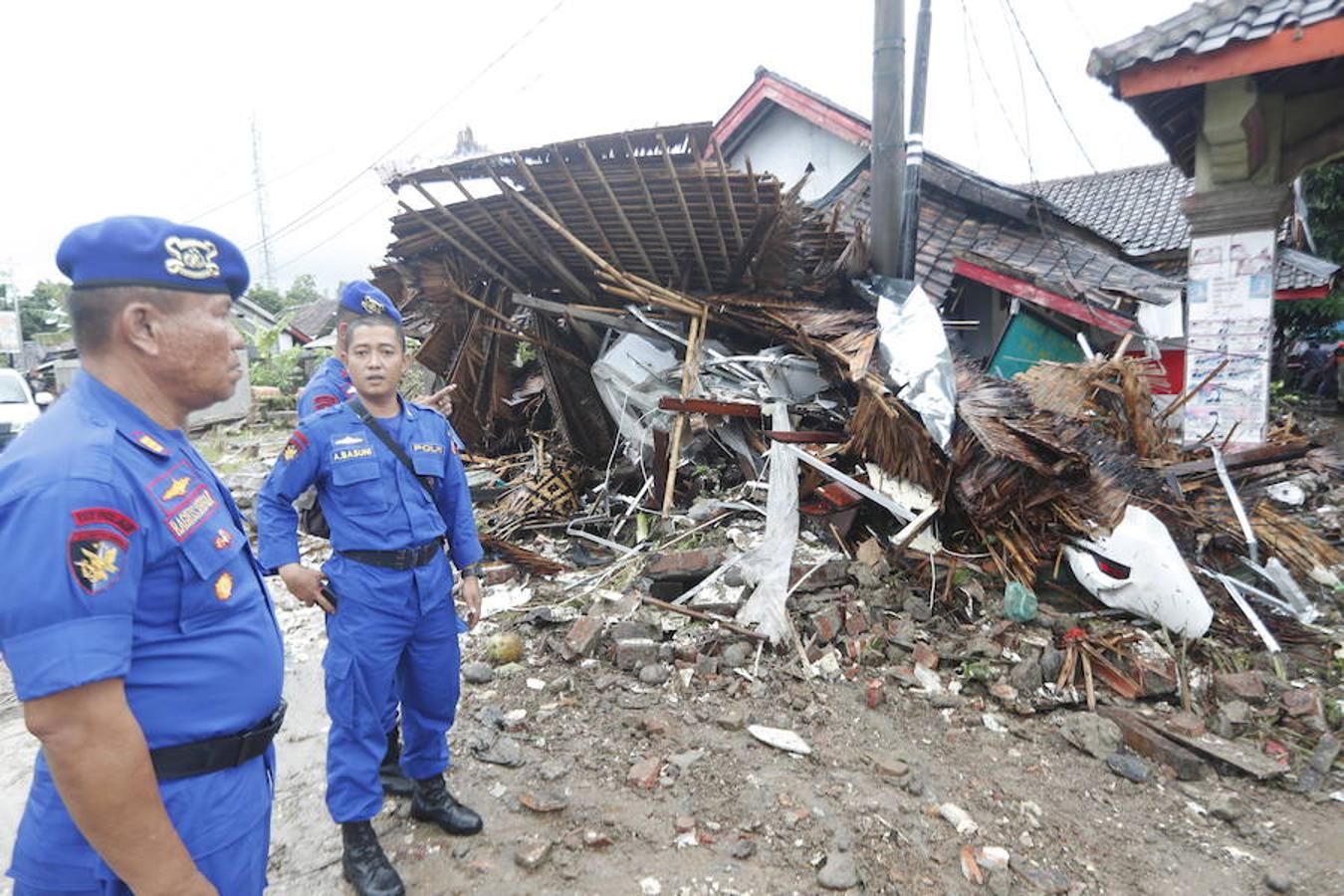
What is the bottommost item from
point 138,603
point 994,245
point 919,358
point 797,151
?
point 138,603

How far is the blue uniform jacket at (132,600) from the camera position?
1.06 m

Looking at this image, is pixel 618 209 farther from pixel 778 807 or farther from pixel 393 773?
pixel 778 807

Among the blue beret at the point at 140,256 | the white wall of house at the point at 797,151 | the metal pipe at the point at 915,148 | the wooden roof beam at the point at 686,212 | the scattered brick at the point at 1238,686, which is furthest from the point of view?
the white wall of house at the point at 797,151

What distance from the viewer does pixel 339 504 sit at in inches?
95.0

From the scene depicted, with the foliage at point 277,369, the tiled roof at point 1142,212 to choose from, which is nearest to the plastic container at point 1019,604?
the tiled roof at point 1142,212

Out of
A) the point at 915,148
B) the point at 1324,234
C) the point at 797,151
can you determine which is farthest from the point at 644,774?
the point at 1324,234

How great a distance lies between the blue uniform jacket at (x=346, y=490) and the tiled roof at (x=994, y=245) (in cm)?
620

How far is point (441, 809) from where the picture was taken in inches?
103

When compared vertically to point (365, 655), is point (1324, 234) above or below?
above

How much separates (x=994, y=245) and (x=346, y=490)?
877 centimetres

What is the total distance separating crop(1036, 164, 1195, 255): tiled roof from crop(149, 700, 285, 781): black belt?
14.0m

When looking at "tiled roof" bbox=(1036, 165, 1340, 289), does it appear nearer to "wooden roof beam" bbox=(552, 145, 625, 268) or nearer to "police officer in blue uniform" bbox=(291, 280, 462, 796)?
"wooden roof beam" bbox=(552, 145, 625, 268)

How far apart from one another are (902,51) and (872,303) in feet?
7.19

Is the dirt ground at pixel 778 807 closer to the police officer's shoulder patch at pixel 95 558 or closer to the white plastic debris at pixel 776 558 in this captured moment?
the white plastic debris at pixel 776 558
